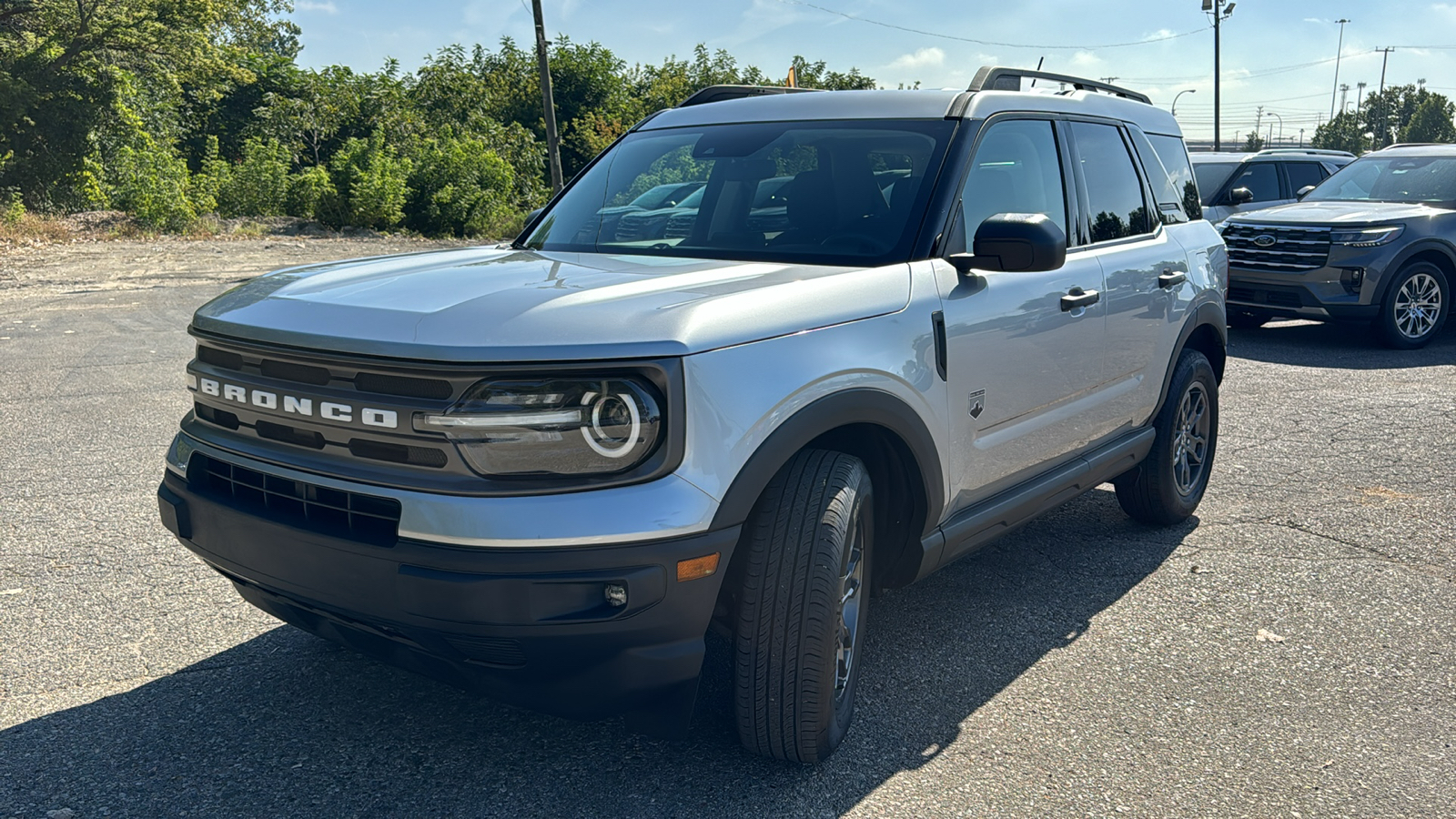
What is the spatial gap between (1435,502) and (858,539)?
4.06 m

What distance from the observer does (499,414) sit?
94.7 inches

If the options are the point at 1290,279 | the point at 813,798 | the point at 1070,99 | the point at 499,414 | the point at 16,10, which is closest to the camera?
the point at 499,414

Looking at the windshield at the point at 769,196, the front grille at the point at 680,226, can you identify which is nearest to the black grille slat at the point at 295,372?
the windshield at the point at 769,196

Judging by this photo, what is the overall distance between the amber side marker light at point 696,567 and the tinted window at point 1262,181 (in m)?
13.6

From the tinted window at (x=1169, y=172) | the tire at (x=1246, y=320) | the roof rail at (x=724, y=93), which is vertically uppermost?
the roof rail at (x=724, y=93)

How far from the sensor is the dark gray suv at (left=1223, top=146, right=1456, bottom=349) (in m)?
10.4

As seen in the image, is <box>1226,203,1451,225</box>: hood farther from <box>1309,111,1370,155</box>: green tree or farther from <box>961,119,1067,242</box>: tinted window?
<box>1309,111,1370,155</box>: green tree

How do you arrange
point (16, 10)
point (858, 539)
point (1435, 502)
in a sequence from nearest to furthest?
point (858, 539) → point (1435, 502) → point (16, 10)

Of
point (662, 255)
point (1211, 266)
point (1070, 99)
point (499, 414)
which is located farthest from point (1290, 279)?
point (499, 414)

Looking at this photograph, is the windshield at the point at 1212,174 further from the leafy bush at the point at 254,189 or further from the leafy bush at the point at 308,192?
the leafy bush at the point at 254,189

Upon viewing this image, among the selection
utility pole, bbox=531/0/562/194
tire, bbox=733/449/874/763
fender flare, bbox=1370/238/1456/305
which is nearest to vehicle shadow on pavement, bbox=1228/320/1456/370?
fender flare, bbox=1370/238/1456/305

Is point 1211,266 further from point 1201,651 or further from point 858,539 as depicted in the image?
point 858,539

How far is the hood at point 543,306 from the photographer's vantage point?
2.44m

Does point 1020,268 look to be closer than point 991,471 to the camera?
Yes
